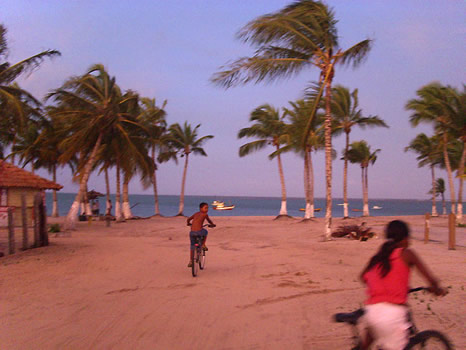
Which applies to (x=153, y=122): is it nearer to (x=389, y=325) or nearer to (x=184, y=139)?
(x=184, y=139)

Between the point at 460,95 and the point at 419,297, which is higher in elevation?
the point at 460,95

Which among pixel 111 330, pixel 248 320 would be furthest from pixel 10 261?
pixel 248 320

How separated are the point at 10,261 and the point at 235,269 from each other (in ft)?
19.0

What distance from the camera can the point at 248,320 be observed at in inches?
231

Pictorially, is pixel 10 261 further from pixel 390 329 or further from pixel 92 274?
pixel 390 329

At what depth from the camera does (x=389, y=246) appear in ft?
11.1

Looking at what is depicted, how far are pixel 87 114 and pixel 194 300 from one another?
18962 millimetres

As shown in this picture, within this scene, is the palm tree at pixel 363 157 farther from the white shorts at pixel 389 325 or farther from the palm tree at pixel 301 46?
the white shorts at pixel 389 325

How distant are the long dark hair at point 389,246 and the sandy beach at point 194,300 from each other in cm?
179

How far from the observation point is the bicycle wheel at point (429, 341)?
10.7 feet

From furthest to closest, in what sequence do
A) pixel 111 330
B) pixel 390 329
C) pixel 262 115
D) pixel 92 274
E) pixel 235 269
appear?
pixel 262 115 → pixel 235 269 → pixel 92 274 → pixel 111 330 → pixel 390 329

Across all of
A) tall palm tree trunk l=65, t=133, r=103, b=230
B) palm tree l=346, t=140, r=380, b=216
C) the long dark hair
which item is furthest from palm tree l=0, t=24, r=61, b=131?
palm tree l=346, t=140, r=380, b=216

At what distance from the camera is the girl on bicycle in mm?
3172

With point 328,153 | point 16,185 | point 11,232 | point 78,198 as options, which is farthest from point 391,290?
point 78,198
